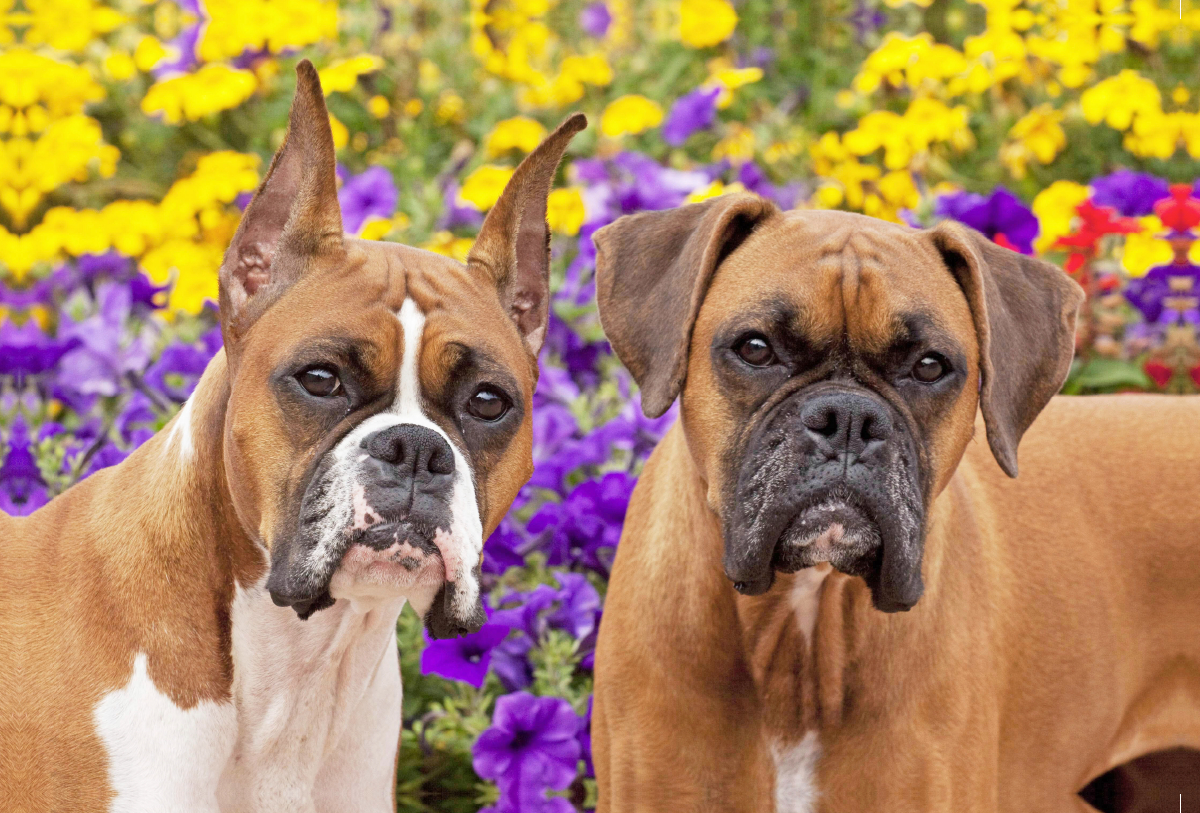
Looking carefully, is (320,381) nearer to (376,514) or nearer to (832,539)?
(376,514)

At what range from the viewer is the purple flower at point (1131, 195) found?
6555 mm

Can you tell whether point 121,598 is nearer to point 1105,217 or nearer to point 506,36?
point 1105,217

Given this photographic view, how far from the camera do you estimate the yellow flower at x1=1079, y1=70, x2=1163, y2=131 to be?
700cm

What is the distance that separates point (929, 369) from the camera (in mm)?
3672

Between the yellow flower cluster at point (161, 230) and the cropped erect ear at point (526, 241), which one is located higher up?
the cropped erect ear at point (526, 241)

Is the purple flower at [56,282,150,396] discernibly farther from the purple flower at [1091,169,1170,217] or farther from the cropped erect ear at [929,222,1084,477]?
the purple flower at [1091,169,1170,217]

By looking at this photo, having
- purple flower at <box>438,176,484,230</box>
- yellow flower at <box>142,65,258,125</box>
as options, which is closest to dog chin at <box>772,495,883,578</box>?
purple flower at <box>438,176,484,230</box>

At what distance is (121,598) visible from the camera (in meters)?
3.60

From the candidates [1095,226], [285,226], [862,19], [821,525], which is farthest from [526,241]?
[862,19]

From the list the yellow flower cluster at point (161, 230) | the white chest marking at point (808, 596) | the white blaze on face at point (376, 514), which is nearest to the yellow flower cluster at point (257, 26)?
the yellow flower cluster at point (161, 230)

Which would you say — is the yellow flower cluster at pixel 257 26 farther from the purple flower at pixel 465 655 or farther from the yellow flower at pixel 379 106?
the purple flower at pixel 465 655

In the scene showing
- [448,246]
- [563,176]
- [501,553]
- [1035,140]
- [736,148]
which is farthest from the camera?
[563,176]

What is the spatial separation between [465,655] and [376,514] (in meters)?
1.41

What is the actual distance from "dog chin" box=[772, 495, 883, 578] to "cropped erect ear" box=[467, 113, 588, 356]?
96 centimetres
